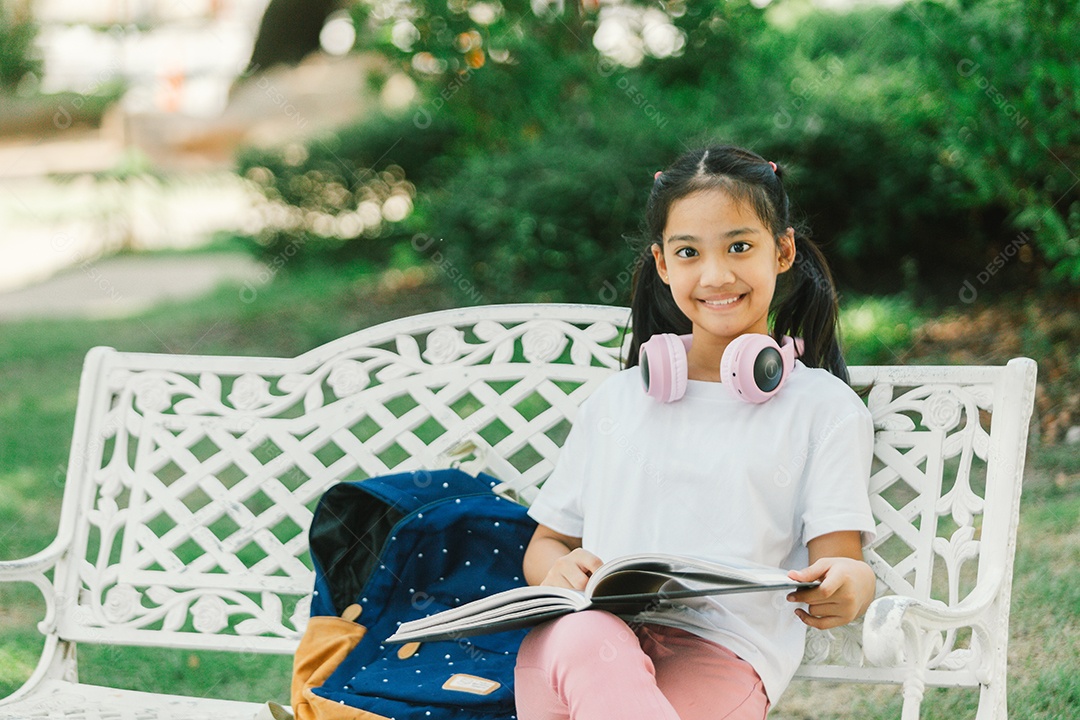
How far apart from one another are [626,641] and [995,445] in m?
0.94

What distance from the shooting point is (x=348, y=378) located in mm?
3332

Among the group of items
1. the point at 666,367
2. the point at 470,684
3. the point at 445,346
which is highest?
the point at 666,367

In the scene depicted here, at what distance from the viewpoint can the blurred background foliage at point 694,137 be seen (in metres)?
5.57

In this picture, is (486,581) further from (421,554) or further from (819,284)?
(819,284)

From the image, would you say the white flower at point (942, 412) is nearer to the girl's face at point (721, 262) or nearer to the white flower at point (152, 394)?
the girl's face at point (721, 262)

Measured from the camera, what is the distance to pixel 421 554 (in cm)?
289

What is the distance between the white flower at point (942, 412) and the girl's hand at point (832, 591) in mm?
512

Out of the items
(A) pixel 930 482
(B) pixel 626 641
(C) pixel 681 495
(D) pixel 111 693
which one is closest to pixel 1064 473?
(A) pixel 930 482

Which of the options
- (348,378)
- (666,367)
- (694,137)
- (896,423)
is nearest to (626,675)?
(666,367)

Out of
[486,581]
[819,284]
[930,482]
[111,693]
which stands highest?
[819,284]

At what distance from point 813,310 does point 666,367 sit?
0.45 metres

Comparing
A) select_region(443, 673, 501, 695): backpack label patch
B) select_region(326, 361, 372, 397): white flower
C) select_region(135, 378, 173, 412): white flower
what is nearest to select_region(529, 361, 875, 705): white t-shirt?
select_region(443, 673, 501, 695): backpack label patch

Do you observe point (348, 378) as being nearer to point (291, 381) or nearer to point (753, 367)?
point (291, 381)

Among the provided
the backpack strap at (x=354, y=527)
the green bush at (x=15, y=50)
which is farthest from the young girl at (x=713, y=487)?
the green bush at (x=15, y=50)
